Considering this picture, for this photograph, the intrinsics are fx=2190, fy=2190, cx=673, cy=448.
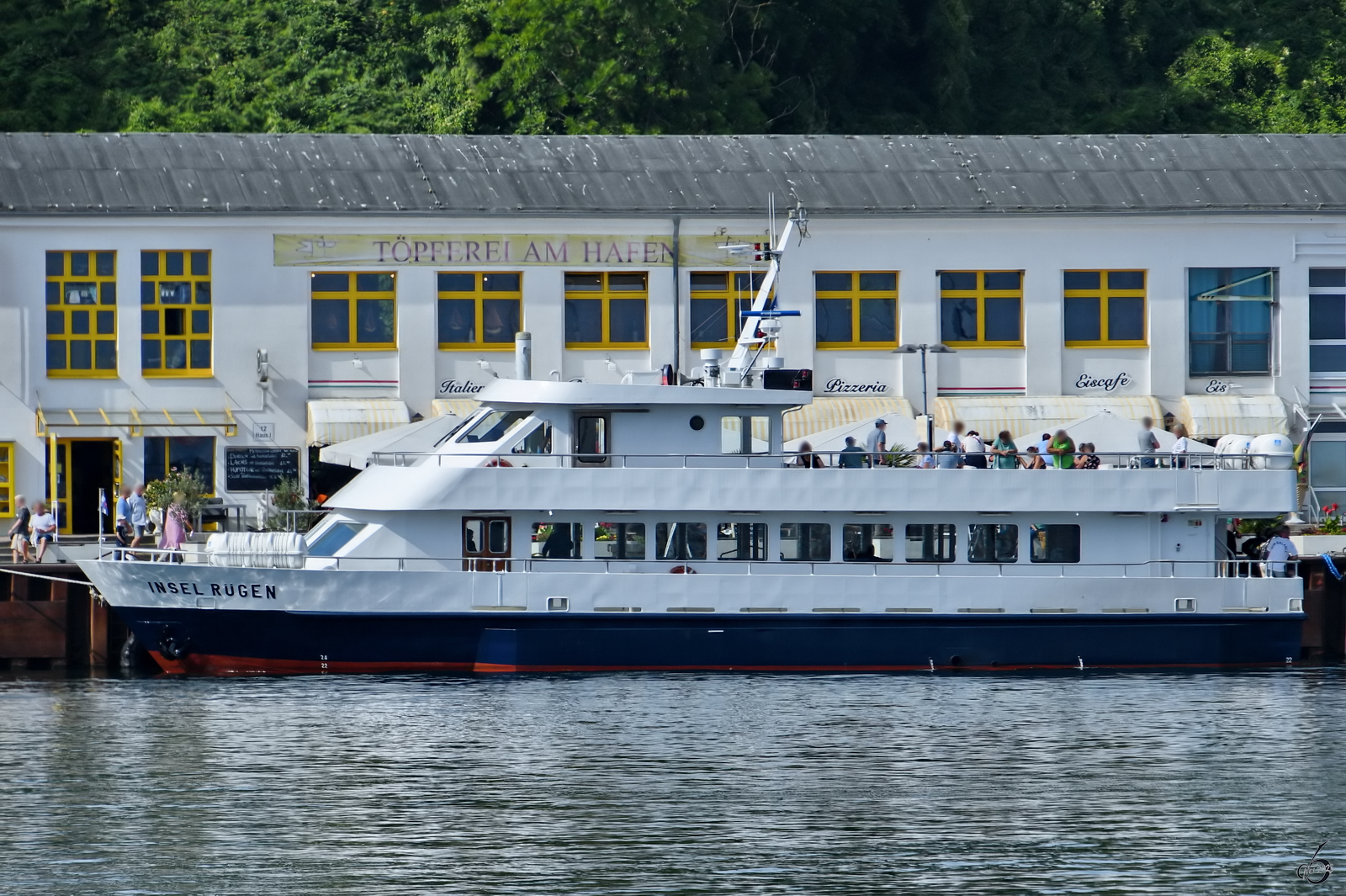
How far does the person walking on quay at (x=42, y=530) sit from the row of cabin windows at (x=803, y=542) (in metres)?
7.82

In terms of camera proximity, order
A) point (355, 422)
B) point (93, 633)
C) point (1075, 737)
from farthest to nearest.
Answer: point (355, 422) < point (93, 633) < point (1075, 737)

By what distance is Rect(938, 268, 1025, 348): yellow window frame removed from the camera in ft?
144

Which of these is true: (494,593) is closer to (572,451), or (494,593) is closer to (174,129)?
(572,451)

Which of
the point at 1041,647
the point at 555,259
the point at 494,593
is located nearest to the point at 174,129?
the point at 555,259

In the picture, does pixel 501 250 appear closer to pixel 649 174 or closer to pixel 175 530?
pixel 649 174

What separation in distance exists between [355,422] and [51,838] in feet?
68.5

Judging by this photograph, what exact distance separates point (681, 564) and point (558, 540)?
181cm

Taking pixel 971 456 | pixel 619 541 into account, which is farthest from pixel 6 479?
pixel 971 456

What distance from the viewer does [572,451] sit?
31.7 m

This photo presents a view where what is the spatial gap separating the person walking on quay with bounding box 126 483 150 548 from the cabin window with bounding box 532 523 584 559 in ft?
23.6

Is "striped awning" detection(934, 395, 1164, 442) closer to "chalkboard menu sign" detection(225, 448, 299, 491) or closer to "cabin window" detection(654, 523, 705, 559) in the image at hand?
"cabin window" detection(654, 523, 705, 559)

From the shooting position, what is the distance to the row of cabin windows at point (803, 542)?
3167 centimetres


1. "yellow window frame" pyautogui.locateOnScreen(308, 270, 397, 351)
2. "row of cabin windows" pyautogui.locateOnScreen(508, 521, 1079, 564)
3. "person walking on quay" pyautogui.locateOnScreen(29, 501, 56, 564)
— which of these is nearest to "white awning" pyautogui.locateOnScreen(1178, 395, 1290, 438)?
"row of cabin windows" pyautogui.locateOnScreen(508, 521, 1079, 564)

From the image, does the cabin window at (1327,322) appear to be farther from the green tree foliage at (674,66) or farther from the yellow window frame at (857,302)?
the green tree foliage at (674,66)
